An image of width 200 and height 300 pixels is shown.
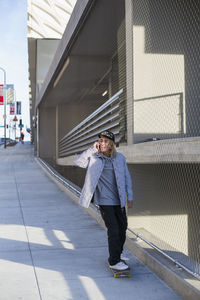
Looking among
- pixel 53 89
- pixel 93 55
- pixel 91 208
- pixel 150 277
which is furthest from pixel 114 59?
pixel 53 89

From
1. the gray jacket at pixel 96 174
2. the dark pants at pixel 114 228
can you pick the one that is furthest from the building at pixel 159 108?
the dark pants at pixel 114 228

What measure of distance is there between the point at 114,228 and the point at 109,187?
48cm

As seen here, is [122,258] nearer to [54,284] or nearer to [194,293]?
[54,284]

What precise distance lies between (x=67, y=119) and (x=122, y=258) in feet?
40.5

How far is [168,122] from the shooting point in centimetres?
509

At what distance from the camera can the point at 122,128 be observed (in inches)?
272

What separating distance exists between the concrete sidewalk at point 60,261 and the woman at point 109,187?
38 centimetres

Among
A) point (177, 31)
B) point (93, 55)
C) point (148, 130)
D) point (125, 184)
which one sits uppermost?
point (93, 55)

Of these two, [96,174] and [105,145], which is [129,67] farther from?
[96,174]

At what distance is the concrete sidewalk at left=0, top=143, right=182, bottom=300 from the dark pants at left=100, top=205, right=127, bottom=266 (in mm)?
278

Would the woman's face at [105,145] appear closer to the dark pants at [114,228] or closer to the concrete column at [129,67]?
the dark pants at [114,228]

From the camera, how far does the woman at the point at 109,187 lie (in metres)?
4.76

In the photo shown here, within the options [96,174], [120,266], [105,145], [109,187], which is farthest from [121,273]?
[105,145]

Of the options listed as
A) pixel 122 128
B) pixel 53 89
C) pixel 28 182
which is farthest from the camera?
pixel 53 89
